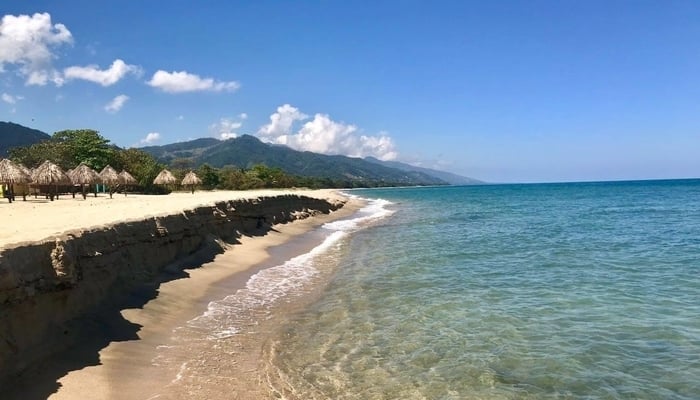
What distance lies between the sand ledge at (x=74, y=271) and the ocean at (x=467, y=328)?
2117 mm

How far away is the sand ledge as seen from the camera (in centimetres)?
694

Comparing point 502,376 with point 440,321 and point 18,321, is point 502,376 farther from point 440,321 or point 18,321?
point 18,321

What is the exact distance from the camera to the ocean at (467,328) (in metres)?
7.11

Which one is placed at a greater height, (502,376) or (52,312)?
(52,312)

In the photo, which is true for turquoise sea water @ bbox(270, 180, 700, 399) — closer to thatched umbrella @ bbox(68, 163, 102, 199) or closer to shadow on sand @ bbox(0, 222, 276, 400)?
shadow on sand @ bbox(0, 222, 276, 400)

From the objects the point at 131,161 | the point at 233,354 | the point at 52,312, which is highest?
the point at 131,161

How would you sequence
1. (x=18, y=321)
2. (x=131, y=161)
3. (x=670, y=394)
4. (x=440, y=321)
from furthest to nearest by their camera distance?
(x=131, y=161), (x=440, y=321), (x=18, y=321), (x=670, y=394)

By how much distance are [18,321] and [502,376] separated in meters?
7.50

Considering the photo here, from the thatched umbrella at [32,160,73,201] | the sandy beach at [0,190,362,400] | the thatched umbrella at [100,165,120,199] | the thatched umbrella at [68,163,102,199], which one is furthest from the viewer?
the thatched umbrella at [100,165,120,199]

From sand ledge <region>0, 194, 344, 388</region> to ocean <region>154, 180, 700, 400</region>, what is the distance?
2.12 metres

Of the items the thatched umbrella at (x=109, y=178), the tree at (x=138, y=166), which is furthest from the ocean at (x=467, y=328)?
the tree at (x=138, y=166)

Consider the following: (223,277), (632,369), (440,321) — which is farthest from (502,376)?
(223,277)

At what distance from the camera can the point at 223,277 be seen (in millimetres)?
14664

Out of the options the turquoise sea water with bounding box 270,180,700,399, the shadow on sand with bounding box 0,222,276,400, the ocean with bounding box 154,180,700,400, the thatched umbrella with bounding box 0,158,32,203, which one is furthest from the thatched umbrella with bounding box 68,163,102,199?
the shadow on sand with bounding box 0,222,276,400
